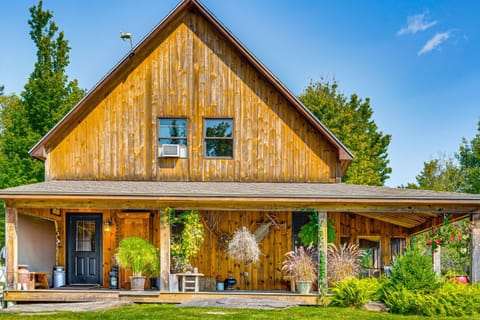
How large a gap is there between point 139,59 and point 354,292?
861cm

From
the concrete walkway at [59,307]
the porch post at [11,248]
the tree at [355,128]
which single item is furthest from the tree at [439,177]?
the porch post at [11,248]

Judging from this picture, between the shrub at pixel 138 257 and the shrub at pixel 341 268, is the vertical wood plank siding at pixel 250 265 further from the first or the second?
the shrub at pixel 341 268

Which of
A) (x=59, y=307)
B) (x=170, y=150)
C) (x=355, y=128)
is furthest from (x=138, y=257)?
(x=355, y=128)

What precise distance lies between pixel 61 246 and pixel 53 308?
13.3 feet

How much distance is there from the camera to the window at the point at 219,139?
15406 mm

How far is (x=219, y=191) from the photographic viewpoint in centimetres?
1308

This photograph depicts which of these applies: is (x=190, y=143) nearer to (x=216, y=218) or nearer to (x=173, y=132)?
(x=173, y=132)

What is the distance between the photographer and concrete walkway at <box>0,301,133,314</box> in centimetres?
1141

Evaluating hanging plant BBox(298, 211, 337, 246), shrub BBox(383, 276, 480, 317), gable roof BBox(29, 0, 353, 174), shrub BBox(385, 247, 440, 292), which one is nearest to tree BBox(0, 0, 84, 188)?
gable roof BBox(29, 0, 353, 174)

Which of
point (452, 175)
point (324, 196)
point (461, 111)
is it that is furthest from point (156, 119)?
point (461, 111)

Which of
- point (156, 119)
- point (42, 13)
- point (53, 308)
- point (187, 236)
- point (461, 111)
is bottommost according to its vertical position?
point (53, 308)

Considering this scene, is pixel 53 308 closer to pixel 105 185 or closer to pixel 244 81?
pixel 105 185

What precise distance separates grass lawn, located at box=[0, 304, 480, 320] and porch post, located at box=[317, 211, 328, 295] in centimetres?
97

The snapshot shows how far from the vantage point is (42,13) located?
88.2 feet
